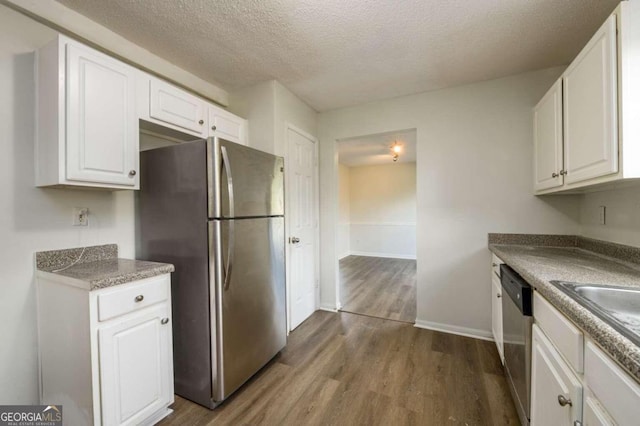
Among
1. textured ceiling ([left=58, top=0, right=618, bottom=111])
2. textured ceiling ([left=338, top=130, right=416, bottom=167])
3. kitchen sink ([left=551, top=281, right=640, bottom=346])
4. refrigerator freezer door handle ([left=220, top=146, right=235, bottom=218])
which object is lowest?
kitchen sink ([left=551, top=281, right=640, bottom=346])

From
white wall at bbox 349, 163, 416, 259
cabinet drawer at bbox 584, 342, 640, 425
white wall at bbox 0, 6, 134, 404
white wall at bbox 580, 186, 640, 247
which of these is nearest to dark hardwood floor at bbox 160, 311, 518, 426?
white wall at bbox 0, 6, 134, 404

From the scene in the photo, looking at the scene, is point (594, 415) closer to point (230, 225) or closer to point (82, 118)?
point (230, 225)

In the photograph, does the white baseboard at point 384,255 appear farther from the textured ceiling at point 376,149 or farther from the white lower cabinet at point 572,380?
the white lower cabinet at point 572,380

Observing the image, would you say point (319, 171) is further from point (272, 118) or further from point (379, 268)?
point (379, 268)

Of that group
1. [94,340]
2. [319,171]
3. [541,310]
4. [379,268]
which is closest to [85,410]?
[94,340]

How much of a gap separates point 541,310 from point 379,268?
4.35 meters

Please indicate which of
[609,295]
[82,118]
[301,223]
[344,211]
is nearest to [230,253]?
[82,118]

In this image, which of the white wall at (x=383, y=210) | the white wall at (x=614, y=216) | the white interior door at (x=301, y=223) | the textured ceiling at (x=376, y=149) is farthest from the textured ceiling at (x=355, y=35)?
the white wall at (x=383, y=210)

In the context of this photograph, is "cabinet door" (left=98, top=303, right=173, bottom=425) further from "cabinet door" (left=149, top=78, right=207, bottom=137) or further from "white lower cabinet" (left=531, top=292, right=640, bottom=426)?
"white lower cabinet" (left=531, top=292, right=640, bottom=426)

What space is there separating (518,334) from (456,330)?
1291 mm

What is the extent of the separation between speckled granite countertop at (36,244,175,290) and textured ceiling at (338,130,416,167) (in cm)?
307

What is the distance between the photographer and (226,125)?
234 centimetres

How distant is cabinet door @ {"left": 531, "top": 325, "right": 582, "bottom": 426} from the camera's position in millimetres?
874

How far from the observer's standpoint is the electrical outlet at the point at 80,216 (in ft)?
5.34
